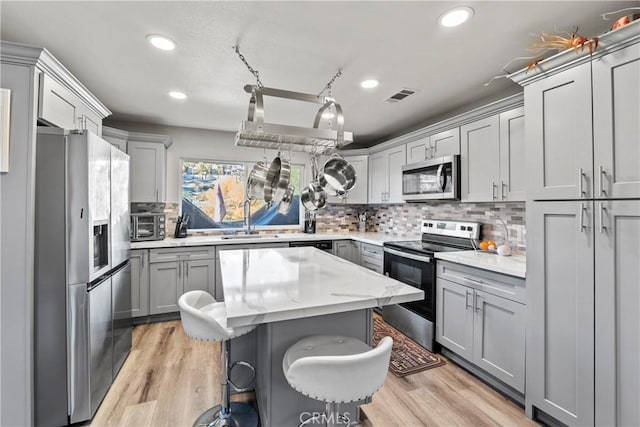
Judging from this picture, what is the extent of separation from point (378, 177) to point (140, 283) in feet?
10.6

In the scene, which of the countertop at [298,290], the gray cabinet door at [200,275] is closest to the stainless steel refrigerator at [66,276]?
the countertop at [298,290]

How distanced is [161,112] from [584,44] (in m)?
3.67

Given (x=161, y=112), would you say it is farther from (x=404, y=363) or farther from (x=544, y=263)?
(x=544, y=263)

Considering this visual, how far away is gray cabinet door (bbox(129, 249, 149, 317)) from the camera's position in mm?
3215

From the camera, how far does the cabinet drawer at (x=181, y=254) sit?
3289 millimetres

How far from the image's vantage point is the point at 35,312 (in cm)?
166

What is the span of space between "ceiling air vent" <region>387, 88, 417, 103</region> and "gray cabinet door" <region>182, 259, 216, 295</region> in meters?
2.70

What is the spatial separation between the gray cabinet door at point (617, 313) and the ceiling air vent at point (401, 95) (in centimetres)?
176

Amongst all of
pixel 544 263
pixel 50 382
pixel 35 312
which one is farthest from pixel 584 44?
pixel 50 382


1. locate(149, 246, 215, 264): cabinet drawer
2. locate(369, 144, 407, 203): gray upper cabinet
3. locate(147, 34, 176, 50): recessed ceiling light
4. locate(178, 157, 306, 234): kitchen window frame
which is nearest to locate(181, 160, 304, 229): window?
locate(178, 157, 306, 234): kitchen window frame

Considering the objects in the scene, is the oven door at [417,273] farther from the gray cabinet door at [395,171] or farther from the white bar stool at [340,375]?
the white bar stool at [340,375]

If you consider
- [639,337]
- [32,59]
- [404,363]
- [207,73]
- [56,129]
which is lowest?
[404,363]

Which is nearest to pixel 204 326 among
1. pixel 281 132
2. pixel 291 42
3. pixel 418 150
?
pixel 281 132

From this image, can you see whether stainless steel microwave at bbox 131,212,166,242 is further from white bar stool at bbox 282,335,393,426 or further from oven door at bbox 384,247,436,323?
white bar stool at bbox 282,335,393,426
